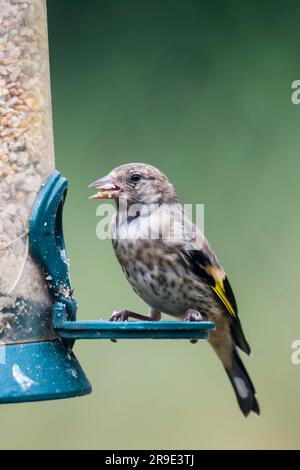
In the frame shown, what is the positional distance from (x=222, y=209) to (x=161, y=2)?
2008mm

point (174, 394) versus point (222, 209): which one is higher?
point (222, 209)

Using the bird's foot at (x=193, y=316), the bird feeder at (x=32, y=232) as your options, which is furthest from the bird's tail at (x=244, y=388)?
the bird feeder at (x=32, y=232)

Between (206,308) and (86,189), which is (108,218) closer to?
(206,308)

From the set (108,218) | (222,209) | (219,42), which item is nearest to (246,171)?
(222,209)

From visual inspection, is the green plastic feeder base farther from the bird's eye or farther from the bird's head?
the bird's eye

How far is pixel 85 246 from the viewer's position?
349 inches

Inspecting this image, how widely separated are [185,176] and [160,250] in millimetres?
2407

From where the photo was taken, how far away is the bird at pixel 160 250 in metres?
7.12

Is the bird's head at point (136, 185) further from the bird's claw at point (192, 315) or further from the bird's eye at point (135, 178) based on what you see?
the bird's claw at point (192, 315)

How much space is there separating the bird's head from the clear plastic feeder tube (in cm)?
52

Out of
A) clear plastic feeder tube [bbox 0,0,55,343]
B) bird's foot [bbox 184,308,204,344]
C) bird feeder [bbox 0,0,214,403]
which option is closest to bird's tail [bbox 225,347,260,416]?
bird's foot [bbox 184,308,204,344]

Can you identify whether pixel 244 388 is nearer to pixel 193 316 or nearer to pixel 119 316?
pixel 193 316

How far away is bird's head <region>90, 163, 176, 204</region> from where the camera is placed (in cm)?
714

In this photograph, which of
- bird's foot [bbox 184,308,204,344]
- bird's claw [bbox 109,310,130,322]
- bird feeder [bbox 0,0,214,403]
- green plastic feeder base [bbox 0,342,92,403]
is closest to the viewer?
green plastic feeder base [bbox 0,342,92,403]
